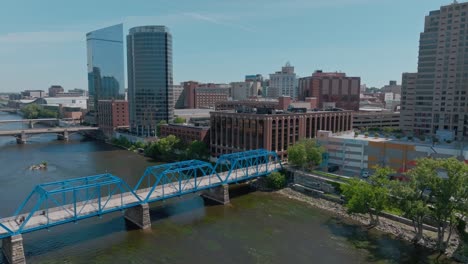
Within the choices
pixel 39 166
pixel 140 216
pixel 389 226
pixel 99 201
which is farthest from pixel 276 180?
pixel 39 166

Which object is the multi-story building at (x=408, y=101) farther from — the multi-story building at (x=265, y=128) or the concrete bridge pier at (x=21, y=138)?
the concrete bridge pier at (x=21, y=138)

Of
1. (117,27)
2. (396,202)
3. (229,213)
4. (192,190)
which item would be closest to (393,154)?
(396,202)

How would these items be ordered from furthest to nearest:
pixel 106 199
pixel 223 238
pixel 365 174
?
1. pixel 365 174
2. pixel 106 199
3. pixel 223 238

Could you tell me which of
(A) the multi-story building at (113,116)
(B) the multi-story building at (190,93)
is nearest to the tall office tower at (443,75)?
(A) the multi-story building at (113,116)

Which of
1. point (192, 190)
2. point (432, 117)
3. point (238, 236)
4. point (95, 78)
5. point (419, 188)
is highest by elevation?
point (95, 78)

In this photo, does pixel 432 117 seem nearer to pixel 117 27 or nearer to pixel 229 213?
pixel 229 213

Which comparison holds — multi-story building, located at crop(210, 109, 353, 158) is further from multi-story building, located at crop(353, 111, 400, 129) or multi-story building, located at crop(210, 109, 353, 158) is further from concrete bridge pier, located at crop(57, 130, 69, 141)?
concrete bridge pier, located at crop(57, 130, 69, 141)

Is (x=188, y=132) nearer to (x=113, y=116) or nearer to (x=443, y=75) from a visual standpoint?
(x=113, y=116)
